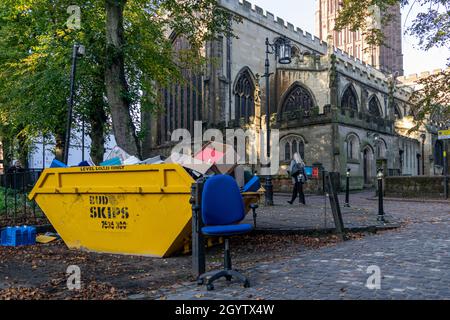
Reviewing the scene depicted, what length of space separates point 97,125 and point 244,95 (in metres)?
22.1

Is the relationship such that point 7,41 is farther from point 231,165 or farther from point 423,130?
point 423,130

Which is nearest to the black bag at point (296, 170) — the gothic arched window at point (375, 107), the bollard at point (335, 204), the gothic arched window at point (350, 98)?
the bollard at point (335, 204)

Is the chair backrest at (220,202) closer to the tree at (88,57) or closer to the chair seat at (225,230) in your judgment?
the chair seat at (225,230)

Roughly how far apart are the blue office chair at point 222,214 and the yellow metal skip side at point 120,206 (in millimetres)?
1479

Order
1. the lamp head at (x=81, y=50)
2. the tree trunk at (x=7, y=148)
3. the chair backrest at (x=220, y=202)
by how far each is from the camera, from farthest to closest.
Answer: the tree trunk at (x=7, y=148) < the lamp head at (x=81, y=50) < the chair backrest at (x=220, y=202)

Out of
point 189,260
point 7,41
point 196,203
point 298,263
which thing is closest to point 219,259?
point 189,260

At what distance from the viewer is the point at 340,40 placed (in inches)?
3423

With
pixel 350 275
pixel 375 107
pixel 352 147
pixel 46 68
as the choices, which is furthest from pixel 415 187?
pixel 375 107

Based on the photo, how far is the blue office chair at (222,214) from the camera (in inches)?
193

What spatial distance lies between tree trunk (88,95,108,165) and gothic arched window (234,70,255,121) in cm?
1999

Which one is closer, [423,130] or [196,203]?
[196,203]

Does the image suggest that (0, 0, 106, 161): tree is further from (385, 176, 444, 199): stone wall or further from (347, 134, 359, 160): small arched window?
(347, 134, 359, 160): small arched window
